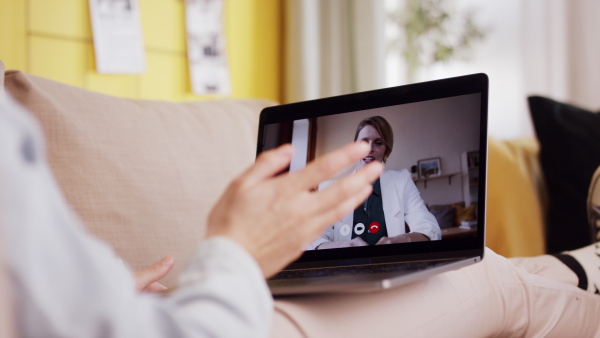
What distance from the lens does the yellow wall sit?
5.83 ft

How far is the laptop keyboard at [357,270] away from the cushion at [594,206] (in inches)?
34.6

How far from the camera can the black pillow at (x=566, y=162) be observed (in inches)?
64.3

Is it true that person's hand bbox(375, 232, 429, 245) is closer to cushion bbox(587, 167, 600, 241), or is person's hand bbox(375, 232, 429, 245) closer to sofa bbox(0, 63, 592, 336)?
sofa bbox(0, 63, 592, 336)

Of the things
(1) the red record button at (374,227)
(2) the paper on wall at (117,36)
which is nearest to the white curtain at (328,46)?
(2) the paper on wall at (117,36)

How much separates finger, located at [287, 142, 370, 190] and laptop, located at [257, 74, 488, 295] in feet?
1.07

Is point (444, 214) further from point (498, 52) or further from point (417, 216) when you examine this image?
point (498, 52)

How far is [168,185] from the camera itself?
3.92 feet

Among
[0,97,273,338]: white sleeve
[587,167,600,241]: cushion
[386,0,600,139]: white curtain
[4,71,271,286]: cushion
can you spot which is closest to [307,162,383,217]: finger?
[0,97,273,338]: white sleeve

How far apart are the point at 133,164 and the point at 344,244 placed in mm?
472

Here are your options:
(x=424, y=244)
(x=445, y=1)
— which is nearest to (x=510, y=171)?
(x=424, y=244)

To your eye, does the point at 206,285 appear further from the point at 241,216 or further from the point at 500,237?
the point at 500,237

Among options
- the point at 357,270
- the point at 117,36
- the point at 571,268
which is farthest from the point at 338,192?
the point at 117,36

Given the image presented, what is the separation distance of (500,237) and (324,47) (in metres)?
1.22

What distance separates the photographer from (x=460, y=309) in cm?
80
